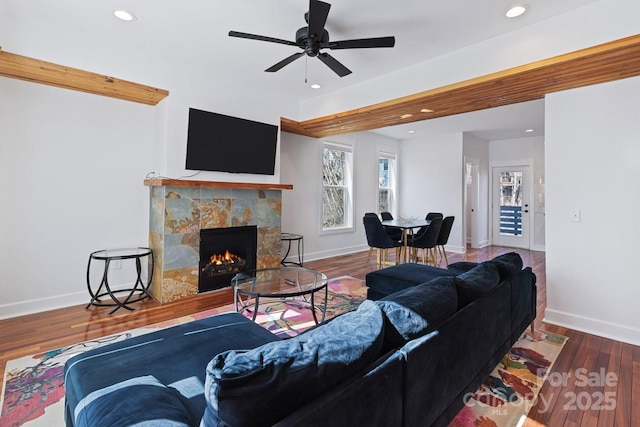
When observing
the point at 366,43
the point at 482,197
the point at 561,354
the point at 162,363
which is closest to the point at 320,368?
the point at 162,363

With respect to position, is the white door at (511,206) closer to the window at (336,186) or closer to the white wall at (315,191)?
the white wall at (315,191)

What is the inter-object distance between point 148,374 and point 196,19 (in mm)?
2772

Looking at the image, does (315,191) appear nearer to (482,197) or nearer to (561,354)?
(561,354)

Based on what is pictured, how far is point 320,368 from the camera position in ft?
Result: 3.17

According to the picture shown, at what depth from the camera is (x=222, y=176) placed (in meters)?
4.12

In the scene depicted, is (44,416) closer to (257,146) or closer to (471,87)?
(257,146)

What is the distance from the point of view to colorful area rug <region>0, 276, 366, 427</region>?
178cm

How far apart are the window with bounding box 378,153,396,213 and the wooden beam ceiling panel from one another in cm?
304

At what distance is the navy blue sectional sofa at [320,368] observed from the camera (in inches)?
34.2

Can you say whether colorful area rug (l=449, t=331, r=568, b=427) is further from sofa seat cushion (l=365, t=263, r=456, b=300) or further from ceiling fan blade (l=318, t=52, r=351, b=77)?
ceiling fan blade (l=318, t=52, r=351, b=77)

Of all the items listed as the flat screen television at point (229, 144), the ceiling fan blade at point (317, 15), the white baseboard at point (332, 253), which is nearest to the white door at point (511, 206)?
the white baseboard at point (332, 253)

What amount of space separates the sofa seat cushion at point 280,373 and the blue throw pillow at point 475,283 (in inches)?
32.9

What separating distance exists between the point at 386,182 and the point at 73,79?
6.45 m

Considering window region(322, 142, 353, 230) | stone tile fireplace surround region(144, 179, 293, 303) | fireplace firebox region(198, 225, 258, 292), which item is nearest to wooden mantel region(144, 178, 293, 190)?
stone tile fireplace surround region(144, 179, 293, 303)
